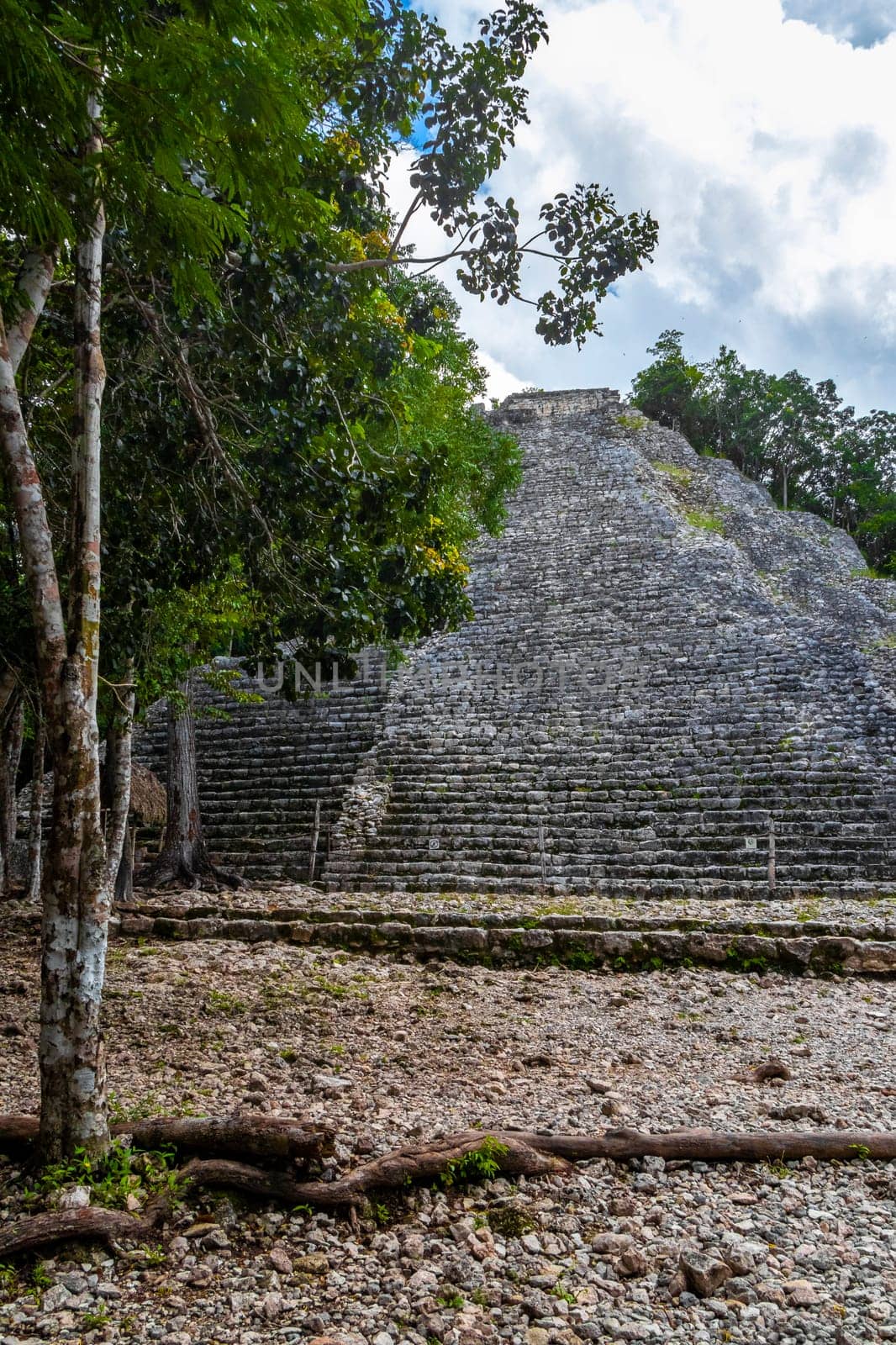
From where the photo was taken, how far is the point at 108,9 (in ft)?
9.13

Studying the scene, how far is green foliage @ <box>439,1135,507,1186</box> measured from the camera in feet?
9.89

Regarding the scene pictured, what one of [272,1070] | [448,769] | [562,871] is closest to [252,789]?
[448,769]

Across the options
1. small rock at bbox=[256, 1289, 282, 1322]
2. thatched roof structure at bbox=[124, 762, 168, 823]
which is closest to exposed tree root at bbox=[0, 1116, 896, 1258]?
small rock at bbox=[256, 1289, 282, 1322]

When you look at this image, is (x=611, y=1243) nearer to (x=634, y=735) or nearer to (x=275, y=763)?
(x=634, y=735)

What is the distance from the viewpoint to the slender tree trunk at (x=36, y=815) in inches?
317

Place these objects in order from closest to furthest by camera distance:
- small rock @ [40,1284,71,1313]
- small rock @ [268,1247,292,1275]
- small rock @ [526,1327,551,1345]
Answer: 1. small rock @ [526,1327,551,1345]
2. small rock @ [40,1284,71,1313]
3. small rock @ [268,1247,292,1275]

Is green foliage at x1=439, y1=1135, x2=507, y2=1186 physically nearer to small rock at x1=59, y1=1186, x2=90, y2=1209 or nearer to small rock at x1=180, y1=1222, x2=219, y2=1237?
small rock at x1=180, y1=1222, x2=219, y2=1237

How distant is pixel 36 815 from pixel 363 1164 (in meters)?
6.17

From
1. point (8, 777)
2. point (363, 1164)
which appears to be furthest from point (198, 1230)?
point (8, 777)

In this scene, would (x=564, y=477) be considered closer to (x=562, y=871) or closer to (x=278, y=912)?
(x=562, y=871)

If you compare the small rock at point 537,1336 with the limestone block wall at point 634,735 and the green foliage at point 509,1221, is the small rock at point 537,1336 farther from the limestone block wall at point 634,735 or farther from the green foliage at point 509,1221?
the limestone block wall at point 634,735

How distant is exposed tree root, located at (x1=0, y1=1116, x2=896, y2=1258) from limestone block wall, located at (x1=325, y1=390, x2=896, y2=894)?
22.3 ft

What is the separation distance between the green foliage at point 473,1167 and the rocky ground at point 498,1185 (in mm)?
54

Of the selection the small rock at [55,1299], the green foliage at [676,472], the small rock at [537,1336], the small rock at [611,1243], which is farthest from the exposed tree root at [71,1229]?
the green foliage at [676,472]
